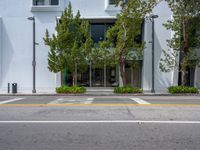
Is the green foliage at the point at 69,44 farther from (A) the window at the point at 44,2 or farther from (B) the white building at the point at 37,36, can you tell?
(A) the window at the point at 44,2

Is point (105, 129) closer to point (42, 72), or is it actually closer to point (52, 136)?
point (52, 136)

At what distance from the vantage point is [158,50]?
29.9 metres

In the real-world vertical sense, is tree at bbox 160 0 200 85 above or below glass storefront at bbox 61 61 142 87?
above

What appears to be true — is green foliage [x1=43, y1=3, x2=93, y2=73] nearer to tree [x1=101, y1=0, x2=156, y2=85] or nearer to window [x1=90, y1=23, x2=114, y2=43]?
tree [x1=101, y1=0, x2=156, y2=85]

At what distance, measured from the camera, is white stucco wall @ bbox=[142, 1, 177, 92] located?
29.7 meters

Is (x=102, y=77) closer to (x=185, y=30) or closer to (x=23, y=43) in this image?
(x=23, y=43)

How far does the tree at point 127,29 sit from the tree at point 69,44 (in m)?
1.81

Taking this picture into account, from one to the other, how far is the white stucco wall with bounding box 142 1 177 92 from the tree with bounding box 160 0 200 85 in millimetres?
2378

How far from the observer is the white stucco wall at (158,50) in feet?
97.6

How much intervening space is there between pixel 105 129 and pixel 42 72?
22025 millimetres

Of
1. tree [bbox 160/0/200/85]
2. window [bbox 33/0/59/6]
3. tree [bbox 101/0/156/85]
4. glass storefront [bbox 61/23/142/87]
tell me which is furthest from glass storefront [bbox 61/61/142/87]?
window [bbox 33/0/59/6]

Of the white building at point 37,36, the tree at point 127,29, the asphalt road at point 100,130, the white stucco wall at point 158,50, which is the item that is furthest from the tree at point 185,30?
the asphalt road at point 100,130

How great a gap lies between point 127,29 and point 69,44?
4.70 meters

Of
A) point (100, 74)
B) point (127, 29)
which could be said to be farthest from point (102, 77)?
point (127, 29)
